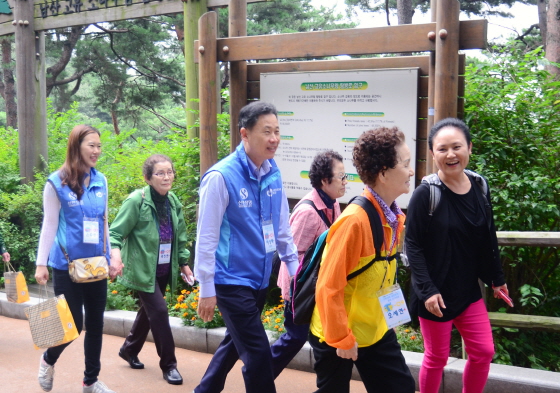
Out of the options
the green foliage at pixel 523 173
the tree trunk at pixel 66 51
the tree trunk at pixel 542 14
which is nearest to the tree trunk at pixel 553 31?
the tree trunk at pixel 542 14

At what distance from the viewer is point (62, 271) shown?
4.73 m

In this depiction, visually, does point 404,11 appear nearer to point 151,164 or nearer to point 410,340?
point 410,340

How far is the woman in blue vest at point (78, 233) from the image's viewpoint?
472 cm

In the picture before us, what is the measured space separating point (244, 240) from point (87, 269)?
146 centimetres

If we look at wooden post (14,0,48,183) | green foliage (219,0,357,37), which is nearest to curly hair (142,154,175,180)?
wooden post (14,0,48,183)

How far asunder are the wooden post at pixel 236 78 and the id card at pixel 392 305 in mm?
3761

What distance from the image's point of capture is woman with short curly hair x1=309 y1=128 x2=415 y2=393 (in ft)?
9.74

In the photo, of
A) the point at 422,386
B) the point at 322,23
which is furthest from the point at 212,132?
the point at 322,23

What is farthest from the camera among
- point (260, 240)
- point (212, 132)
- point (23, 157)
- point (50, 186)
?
point (23, 157)

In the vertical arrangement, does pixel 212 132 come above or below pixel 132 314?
above

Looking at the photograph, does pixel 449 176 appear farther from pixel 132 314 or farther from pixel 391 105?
pixel 132 314

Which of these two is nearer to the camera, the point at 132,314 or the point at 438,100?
the point at 438,100

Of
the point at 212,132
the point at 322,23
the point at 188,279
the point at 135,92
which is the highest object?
the point at 322,23

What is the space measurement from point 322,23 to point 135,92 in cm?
589
